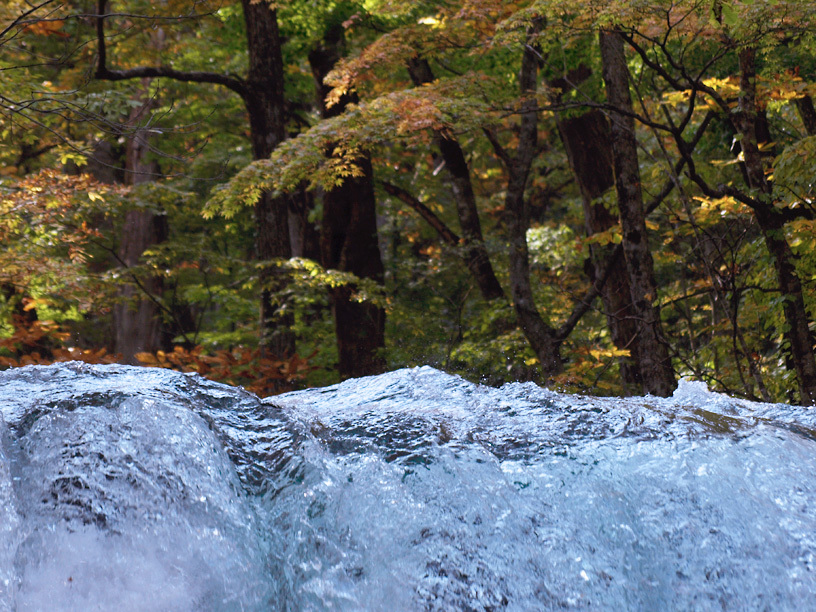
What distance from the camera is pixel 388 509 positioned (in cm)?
213

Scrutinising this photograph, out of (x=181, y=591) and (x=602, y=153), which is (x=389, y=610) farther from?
(x=602, y=153)

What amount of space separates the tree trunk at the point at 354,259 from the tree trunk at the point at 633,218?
3.08 meters

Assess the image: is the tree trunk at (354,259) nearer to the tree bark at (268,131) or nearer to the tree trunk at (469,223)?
the tree bark at (268,131)

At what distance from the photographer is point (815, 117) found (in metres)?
5.36

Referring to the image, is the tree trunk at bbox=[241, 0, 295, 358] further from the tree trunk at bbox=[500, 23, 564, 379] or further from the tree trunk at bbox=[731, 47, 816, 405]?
the tree trunk at bbox=[731, 47, 816, 405]

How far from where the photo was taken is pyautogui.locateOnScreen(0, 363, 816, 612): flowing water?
190cm

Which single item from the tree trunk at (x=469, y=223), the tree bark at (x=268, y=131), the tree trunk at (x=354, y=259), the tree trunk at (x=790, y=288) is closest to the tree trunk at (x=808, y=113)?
the tree trunk at (x=790, y=288)

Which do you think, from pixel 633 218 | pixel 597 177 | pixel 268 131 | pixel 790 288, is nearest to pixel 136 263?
pixel 268 131

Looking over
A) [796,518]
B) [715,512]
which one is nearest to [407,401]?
[715,512]

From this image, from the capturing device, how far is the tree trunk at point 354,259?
26.2 feet

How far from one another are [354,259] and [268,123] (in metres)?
1.88

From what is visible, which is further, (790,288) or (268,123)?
(268,123)

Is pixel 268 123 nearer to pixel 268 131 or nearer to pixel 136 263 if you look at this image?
pixel 268 131

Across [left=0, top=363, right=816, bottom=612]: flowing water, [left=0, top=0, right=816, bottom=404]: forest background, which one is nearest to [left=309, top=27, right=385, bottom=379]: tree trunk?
[left=0, top=0, right=816, bottom=404]: forest background
